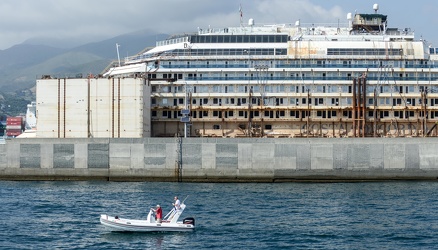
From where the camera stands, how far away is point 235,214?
206 feet

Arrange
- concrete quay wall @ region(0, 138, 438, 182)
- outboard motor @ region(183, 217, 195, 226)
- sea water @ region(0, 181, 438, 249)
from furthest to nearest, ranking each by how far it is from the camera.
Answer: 1. concrete quay wall @ region(0, 138, 438, 182)
2. outboard motor @ region(183, 217, 195, 226)
3. sea water @ region(0, 181, 438, 249)

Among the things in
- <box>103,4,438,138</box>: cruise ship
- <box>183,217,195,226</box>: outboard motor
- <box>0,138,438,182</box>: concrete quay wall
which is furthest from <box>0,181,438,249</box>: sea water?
<box>103,4,438,138</box>: cruise ship

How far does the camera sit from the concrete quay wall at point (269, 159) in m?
86.2

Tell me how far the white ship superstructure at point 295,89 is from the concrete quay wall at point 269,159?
21.0 ft

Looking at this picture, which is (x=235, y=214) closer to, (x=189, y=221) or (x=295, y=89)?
(x=189, y=221)

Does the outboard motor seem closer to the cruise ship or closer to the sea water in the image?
the sea water

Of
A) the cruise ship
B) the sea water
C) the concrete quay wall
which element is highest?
the cruise ship

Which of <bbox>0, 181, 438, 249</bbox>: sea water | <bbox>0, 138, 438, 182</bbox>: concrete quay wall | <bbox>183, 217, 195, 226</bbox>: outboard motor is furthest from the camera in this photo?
<bbox>0, 138, 438, 182</bbox>: concrete quay wall

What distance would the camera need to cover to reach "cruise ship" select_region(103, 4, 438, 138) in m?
93.9

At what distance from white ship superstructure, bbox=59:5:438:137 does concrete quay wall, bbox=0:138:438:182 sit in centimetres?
641

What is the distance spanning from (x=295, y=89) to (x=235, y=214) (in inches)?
1347

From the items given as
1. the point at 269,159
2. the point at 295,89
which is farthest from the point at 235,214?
the point at 295,89

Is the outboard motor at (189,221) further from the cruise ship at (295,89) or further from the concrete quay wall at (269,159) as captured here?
the cruise ship at (295,89)

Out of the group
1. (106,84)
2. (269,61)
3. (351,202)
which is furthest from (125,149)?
(351,202)
